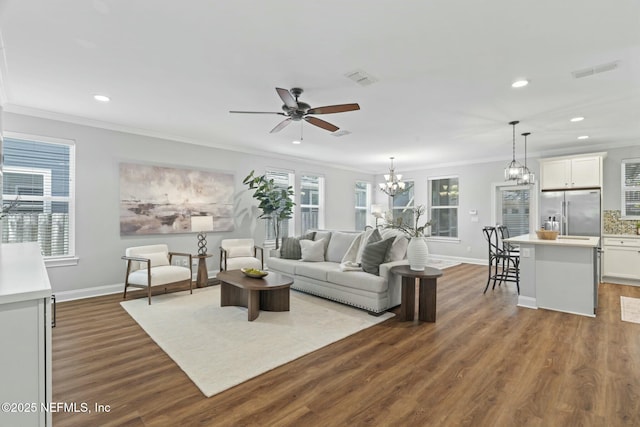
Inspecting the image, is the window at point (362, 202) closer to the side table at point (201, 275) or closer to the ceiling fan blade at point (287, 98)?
the side table at point (201, 275)

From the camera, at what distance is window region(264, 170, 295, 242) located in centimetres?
702

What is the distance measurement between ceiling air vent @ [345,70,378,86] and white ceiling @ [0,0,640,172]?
2.8 inches

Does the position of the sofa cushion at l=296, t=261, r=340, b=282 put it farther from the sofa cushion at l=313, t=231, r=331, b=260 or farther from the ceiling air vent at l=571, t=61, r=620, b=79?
the ceiling air vent at l=571, t=61, r=620, b=79

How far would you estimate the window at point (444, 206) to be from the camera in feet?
27.7

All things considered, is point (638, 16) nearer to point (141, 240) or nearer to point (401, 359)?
point (401, 359)

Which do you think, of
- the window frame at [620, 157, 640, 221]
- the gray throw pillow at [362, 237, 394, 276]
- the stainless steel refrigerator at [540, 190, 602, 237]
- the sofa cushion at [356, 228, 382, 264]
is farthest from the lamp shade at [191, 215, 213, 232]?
the window frame at [620, 157, 640, 221]

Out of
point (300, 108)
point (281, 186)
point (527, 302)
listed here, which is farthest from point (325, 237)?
point (527, 302)

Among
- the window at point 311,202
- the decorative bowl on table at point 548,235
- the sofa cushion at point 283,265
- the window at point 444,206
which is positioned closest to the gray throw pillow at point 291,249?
the sofa cushion at point 283,265

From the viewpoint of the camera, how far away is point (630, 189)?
589 cm

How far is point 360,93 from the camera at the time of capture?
363cm

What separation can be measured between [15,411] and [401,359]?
2552mm

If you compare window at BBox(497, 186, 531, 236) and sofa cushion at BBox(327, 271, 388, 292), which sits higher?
window at BBox(497, 186, 531, 236)

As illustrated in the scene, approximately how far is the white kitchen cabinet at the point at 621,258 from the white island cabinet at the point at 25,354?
7956mm

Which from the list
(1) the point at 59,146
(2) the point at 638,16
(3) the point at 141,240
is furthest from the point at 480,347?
(1) the point at 59,146
